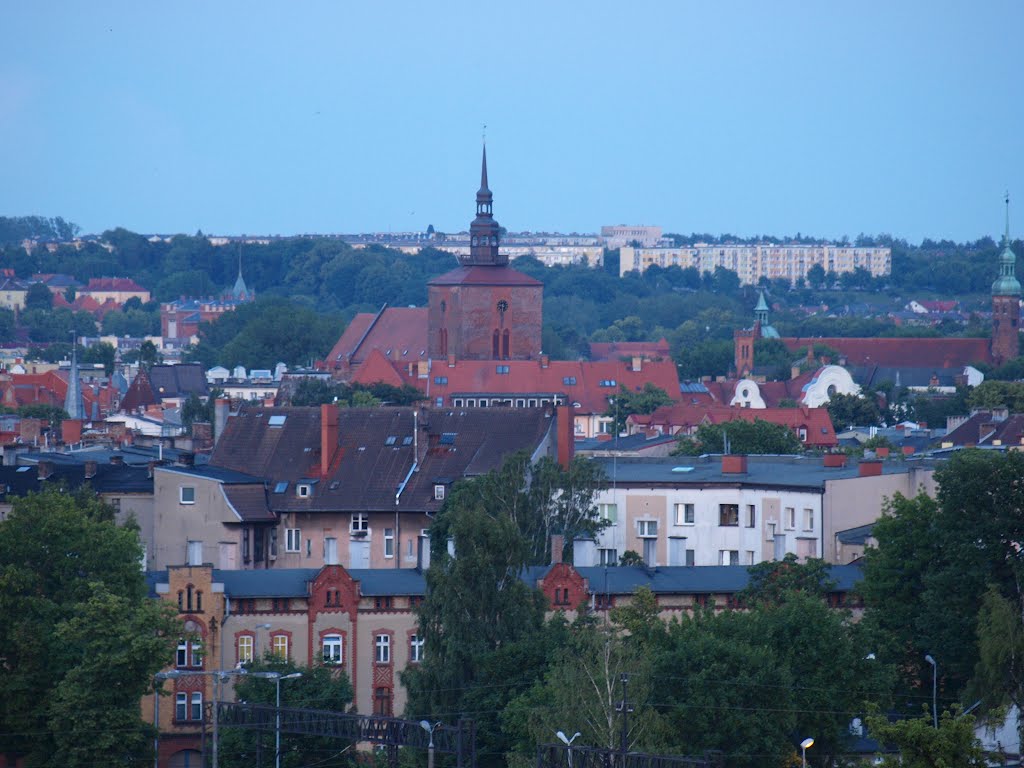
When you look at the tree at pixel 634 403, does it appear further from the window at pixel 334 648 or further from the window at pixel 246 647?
the window at pixel 246 647

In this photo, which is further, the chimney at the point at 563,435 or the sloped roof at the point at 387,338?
the sloped roof at the point at 387,338

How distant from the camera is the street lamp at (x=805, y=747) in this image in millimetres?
46362

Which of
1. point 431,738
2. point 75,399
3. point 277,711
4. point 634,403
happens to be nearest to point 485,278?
point 634,403

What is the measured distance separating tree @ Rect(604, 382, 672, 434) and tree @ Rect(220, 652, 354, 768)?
7938 centimetres

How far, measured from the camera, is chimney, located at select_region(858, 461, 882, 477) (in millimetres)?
69562

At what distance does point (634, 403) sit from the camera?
136625 mm

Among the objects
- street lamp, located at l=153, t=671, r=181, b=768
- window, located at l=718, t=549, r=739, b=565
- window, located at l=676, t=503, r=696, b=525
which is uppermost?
window, located at l=676, t=503, r=696, b=525

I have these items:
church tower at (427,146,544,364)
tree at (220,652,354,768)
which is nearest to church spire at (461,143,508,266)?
church tower at (427,146,544,364)

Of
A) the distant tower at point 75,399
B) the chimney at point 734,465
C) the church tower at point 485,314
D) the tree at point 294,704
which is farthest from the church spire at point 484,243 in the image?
the tree at point 294,704

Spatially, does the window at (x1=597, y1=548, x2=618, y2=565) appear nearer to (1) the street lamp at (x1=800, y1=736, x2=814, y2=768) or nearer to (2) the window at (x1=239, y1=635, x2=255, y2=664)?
(2) the window at (x1=239, y1=635, x2=255, y2=664)

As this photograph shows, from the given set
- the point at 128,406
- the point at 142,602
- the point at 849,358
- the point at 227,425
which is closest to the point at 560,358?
the point at 849,358

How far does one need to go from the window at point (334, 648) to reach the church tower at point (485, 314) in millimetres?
94595

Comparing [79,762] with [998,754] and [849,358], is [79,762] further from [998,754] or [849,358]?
[849,358]

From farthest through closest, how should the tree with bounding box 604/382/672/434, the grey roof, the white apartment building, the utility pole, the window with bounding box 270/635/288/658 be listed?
1. the tree with bounding box 604/382/672/434
2. the grey roof
3. the white apartment building
4. the window with bounding box 270/635/288/658
5. the utility pole
